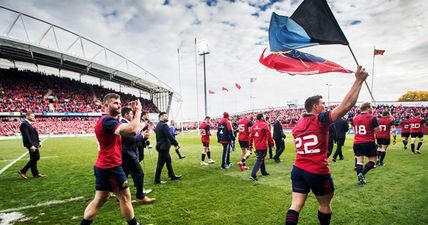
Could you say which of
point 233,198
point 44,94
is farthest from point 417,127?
point 44,94

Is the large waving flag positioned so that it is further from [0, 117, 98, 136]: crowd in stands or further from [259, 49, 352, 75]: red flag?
[0, 117, 98, 136]: crowd in stands

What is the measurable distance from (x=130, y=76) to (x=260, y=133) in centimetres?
4896

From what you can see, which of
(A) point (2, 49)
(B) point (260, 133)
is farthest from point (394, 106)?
(A) point (2, 49)

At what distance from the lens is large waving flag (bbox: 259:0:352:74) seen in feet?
12.3

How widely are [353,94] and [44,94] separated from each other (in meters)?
56.7

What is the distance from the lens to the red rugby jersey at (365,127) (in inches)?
277

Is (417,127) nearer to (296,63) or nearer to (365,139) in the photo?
(365,139)

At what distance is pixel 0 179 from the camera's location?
9.18 m

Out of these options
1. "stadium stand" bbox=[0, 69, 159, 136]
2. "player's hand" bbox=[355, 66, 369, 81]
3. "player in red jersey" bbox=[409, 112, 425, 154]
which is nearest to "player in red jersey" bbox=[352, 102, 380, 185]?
"player's hand" bbox=[355, 66, 369, 81]

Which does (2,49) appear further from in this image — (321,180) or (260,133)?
(321,180)

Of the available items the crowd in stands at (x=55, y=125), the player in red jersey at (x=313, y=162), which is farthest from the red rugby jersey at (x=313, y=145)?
the crowd in stands at (x=55, y=125)

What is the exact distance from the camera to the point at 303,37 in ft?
15.5

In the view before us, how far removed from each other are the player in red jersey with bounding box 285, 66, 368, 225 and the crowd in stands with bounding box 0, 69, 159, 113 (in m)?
51.2

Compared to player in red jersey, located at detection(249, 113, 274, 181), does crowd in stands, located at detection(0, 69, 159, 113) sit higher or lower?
higher
